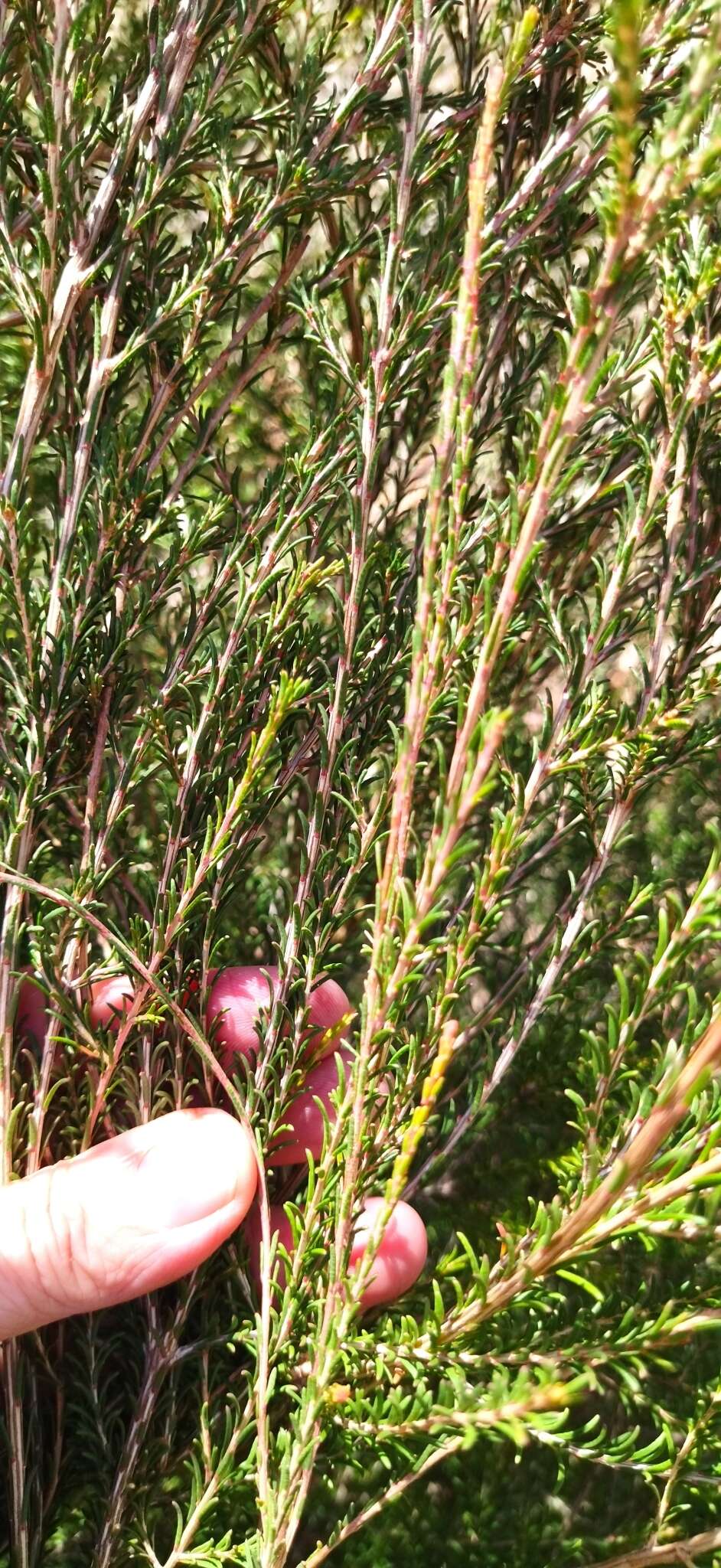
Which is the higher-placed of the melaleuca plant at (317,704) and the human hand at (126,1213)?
the melaleuca plant at (317,704)

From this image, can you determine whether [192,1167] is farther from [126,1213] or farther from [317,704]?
[317,704]

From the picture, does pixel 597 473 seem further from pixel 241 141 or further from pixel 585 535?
pixel 241 141

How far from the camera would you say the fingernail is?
45.7 inches

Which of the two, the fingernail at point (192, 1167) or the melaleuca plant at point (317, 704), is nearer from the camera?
the melaleuca plant at point (317, 704)

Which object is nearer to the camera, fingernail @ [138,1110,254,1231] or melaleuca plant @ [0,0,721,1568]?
melaleuca plant @ [0,0,721,1568]

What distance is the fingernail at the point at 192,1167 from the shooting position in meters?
1.16

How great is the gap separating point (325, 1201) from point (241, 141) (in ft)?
4.63

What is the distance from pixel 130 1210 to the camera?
3.93ft

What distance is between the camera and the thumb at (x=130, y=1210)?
46.1 inches

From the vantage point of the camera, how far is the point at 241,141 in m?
1.44

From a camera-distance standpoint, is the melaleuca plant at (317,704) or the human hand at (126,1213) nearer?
the melaleuca plant at (317,704)

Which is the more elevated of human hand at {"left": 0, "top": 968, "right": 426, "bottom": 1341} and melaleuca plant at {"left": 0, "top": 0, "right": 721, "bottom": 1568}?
melaleuca plant at {"left": 0, "top": 0, "right": 721, "bottom": 1568}

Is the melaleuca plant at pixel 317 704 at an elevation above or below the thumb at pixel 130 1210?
above

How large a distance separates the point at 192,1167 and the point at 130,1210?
11 cm
